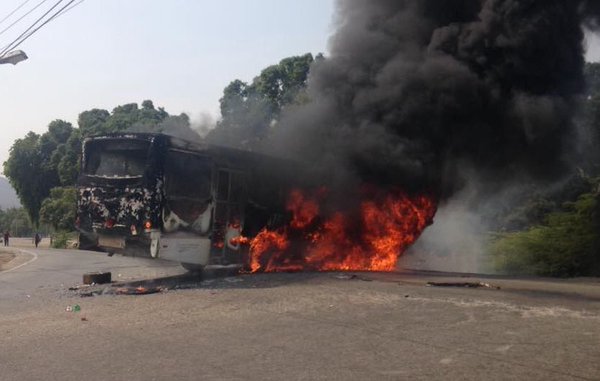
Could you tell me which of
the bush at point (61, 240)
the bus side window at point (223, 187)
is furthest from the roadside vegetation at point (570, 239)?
the bush at point (61, 240)

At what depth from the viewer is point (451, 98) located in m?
15.2

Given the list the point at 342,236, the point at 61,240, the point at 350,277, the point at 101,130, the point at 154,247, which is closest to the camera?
the point at 154,247

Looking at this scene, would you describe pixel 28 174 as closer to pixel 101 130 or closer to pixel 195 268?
pixel 101 130

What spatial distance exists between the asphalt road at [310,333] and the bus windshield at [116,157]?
2485 millimetres

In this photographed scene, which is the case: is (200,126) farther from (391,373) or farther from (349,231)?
(391,373)

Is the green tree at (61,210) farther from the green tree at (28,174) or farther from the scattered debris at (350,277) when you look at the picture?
the scattered debris at (350,277)

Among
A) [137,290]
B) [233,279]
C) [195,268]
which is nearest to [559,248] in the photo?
[233,279]

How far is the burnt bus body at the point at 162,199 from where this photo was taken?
10.8 meters

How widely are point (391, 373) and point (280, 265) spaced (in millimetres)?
8609

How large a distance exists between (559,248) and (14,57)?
56.2 ft

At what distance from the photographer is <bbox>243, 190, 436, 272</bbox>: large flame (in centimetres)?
1355

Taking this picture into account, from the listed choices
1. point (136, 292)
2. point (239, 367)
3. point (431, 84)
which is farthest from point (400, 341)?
point (431, 84)

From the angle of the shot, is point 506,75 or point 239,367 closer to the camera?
point 239,367

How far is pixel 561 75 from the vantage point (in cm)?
1617
